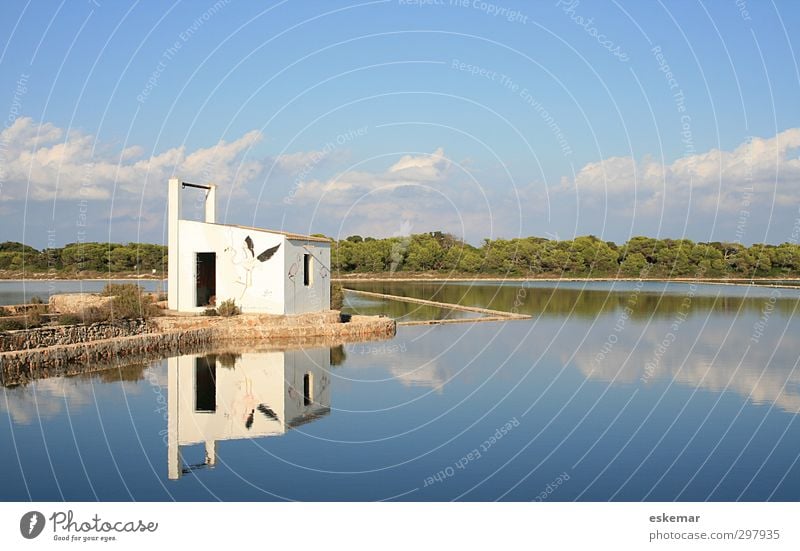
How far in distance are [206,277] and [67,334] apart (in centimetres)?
669

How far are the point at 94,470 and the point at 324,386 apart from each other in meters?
5.61

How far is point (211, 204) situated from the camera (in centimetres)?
2247

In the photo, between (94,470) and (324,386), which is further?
(324,386)

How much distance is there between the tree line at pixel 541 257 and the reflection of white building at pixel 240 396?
138 feet

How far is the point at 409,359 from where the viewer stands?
56.5 feet

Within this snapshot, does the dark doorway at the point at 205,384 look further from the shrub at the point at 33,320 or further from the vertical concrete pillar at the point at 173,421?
the shrub at the point at 33,320

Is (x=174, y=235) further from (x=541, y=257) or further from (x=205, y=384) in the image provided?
Answer: (x=541, y=257)

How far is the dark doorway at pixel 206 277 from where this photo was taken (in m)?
21.9

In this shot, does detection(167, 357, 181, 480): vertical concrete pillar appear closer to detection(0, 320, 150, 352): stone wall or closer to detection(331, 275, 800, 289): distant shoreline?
detection(0, 320, 150, 352): stone wall

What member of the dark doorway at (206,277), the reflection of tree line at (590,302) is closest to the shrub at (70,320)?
the dark doorway at (206,277)

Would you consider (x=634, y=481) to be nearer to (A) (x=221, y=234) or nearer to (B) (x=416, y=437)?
(B) (x=416, y=437)

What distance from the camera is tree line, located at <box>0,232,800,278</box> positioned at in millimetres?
59844
